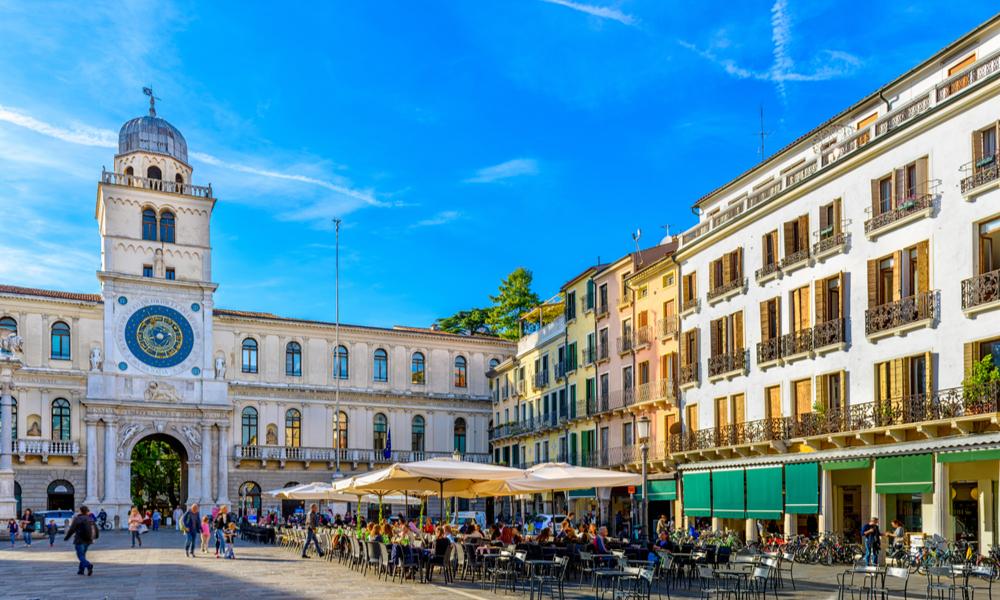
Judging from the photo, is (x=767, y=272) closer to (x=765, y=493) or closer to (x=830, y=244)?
(x=830, y=244)

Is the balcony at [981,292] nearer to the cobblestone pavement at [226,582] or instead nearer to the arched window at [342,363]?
the cobblestone pavement at [226,582]

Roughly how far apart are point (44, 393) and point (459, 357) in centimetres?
2840

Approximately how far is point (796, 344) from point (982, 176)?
946 cm

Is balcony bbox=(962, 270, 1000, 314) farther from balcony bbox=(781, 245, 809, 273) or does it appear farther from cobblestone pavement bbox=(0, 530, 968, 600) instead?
balcony bbox=(781, 245, 809, 273)

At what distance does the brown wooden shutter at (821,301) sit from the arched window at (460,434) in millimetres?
46450

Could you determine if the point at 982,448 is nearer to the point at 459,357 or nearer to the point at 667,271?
the point at 667,271

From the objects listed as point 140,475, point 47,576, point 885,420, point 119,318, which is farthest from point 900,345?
point 140,475

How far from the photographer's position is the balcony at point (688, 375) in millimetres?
41312

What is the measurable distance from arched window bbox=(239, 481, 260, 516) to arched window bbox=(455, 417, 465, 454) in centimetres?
1518

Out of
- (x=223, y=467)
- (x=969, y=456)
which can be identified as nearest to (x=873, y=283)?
(x=969, y=456)

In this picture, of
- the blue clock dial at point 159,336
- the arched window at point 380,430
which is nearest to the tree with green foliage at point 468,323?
the arched window at point 380,430

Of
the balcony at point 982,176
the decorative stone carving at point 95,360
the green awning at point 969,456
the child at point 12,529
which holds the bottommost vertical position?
the child at point 12,529

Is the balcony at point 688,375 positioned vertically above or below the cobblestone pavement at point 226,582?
above

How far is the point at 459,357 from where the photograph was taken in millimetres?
77188
